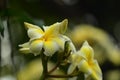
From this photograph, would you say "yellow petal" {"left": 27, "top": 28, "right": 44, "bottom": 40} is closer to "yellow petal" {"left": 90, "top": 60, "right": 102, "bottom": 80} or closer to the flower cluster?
the flower cluster

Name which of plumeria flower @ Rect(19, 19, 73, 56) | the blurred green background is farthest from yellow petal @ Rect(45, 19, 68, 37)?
the blurred green background

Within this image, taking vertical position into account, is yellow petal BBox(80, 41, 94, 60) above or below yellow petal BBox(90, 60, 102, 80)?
above

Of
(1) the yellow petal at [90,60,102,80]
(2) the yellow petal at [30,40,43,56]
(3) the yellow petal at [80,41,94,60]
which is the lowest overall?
(1) the yellow petal at [90,60,102,80]

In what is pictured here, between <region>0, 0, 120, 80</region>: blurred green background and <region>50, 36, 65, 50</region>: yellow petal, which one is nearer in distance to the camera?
<region>50, 36, 65, 50</region>: yellow petal

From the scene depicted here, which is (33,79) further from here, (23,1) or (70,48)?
(70,48)

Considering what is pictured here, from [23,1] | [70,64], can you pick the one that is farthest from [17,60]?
[70,64]

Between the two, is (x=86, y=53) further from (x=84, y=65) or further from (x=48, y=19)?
(x=48, y=19)

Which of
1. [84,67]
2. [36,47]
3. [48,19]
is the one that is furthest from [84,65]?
[48,19]
